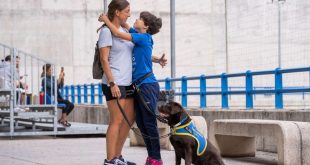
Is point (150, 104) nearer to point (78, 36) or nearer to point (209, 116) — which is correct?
point (209, 116)

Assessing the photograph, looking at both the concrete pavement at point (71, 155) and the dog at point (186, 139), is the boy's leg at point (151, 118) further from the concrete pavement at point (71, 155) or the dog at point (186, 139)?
the concrete pavement at point (71, 155)

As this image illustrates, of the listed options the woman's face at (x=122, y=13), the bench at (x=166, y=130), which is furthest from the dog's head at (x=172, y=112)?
the bench at (x=166, y=130)

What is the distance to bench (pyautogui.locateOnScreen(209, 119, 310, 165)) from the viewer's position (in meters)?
10.1

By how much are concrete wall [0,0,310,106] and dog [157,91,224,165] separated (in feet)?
103

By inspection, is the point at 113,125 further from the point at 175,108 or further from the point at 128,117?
the point at 175,108

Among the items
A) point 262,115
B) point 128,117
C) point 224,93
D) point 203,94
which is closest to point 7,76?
point 203,94

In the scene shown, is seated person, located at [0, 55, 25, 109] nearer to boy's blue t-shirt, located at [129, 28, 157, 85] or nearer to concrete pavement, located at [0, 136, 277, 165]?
concrete pavement, located at [0, 136, 277, 165]

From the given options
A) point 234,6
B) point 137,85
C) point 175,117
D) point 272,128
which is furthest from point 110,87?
point 234,6

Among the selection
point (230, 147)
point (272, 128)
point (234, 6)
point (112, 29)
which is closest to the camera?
point (112, 29)

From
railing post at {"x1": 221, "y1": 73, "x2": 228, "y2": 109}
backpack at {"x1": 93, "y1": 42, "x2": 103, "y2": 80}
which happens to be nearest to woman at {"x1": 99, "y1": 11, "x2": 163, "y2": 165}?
backpack at {"x1": 93, "y1": 42, "x2": 103, "y2": 80}

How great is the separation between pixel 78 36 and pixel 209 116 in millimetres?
27137

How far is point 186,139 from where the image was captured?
27.8 ft

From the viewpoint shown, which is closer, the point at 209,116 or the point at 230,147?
the point at 230,147

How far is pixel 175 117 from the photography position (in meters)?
8.61
